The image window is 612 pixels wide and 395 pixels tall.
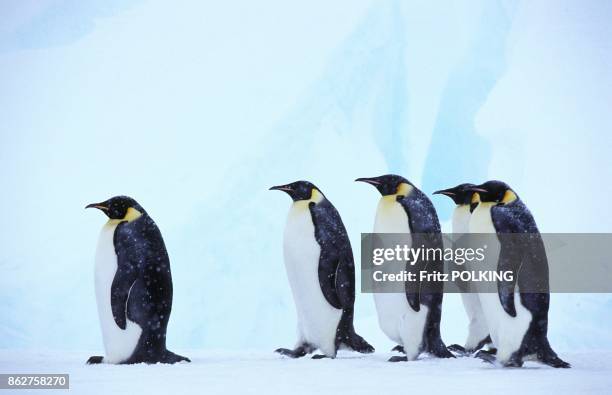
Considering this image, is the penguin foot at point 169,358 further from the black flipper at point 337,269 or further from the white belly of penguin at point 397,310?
the white belly of penguin at point 397,310

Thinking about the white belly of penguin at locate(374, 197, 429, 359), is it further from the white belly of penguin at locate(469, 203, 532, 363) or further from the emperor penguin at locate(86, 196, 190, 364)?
A: the emperor penguin at locate(86, 196, 190, 364)

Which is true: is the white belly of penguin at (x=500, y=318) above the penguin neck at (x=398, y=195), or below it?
below

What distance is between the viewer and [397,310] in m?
3.27

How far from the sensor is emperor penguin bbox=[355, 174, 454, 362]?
3.19 m

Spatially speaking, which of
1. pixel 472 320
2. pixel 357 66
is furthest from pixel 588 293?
pixel 472 320

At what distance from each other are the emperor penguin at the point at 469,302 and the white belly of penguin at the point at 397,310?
367 mm

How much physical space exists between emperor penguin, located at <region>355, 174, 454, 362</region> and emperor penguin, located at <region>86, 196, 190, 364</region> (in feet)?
3.14

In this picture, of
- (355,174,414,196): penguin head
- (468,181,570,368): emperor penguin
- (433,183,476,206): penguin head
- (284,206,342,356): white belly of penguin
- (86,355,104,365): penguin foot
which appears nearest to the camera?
(468,181,570,368): emperor penguin

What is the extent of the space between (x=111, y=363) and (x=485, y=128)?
7.27 m

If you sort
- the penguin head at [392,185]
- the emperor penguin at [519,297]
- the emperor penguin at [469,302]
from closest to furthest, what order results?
the emperor penguin at [519,297]
the penguin head at [392,185]
the emperor penguin at [469,302]

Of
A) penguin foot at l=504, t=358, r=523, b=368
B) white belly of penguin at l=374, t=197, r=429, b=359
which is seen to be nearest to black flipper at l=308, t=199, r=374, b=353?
white belly of penguin at l=374, t=197, r=429, b=359

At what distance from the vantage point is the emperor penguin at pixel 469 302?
3.66m

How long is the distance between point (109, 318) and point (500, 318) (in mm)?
1562

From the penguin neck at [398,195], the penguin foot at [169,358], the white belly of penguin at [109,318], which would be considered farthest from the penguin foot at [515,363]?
the white belly of penguin at [109,318]
